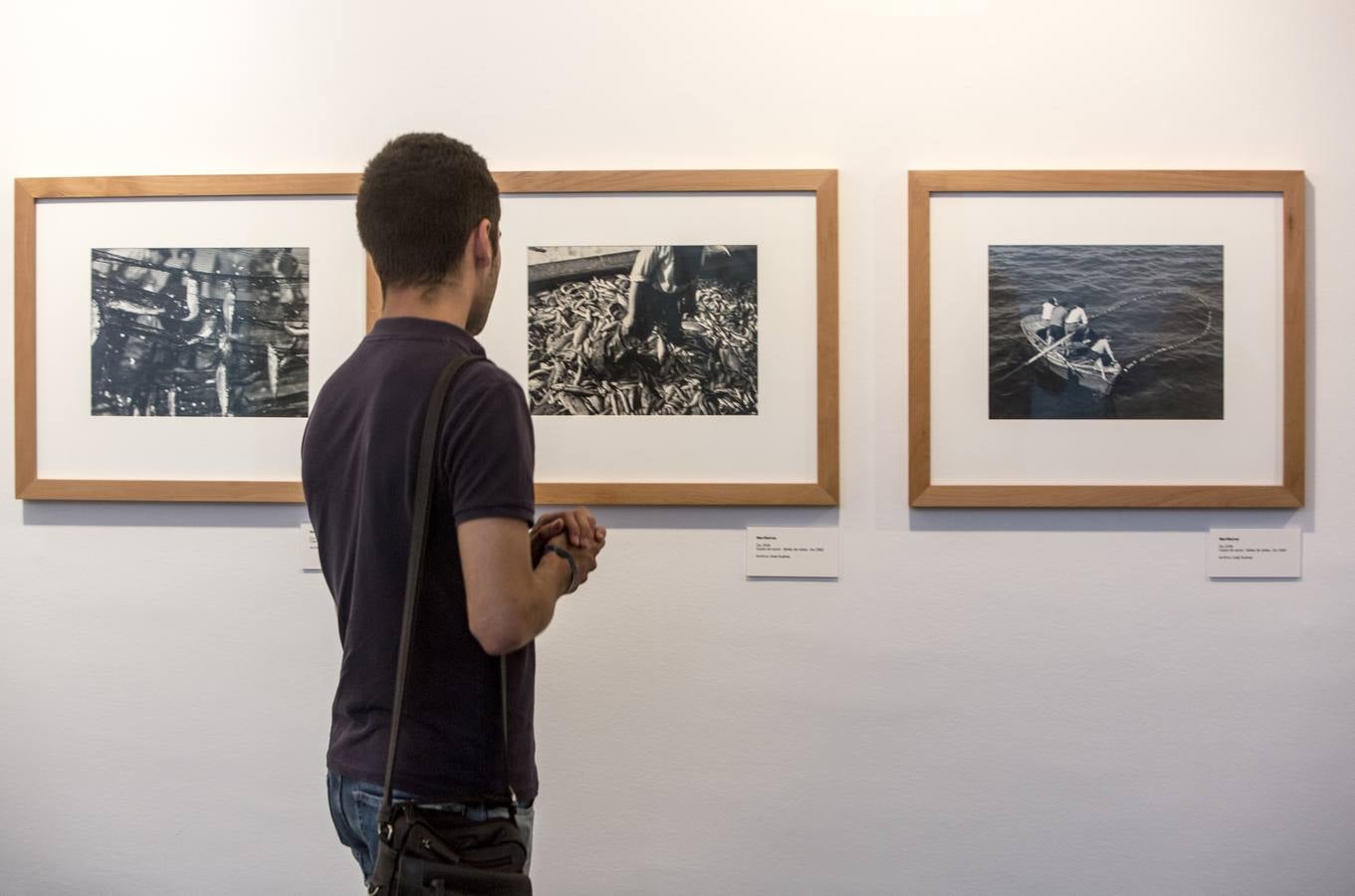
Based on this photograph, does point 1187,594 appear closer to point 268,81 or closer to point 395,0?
point 395,0

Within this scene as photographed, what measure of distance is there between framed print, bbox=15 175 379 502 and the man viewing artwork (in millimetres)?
815

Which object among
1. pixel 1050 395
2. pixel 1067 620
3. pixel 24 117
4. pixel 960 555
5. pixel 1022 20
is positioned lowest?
pixel 1067 620

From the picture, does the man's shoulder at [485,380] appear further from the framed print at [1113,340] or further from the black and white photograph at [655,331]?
the framed print at [1113,340]

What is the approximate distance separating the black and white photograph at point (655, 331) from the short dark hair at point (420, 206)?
717 millimetres

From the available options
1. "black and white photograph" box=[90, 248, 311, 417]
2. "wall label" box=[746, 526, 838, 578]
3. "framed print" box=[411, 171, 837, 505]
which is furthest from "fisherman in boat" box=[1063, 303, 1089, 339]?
"black and white photograph" box=[90, 248, 311, 417]

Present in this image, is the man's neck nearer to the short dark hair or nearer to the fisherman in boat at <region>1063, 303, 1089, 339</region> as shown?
the short dark hair

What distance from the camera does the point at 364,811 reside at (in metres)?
1.15

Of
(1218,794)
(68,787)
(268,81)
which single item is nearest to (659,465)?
(268,81)

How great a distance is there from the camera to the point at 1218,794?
191 centimetres

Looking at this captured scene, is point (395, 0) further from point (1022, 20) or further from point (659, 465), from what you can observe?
point (1022, 20)

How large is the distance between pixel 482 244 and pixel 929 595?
1.21 m

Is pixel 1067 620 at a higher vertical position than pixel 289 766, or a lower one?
higher

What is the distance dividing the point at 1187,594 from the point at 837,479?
77cm

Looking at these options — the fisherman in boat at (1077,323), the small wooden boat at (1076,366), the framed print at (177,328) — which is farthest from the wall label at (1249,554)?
the framed print at (177,328)
